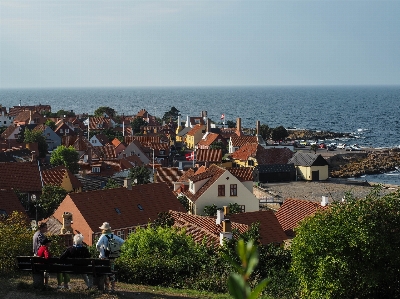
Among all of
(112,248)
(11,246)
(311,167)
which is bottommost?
(311,167)

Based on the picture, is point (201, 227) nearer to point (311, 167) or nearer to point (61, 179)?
point (61, 179)

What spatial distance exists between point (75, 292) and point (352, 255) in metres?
6.95

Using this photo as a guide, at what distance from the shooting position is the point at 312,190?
59219 mm

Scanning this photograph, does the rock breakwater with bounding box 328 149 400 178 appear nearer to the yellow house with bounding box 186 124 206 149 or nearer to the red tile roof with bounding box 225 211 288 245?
the yellow house with bounding box 186 124 206 149

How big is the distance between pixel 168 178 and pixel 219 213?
2598cm

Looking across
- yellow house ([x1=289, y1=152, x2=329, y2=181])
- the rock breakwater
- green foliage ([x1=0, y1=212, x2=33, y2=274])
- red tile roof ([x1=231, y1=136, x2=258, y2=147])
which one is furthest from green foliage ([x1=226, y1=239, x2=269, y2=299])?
red tile roof ([x1=231, y1=136, x2=258, y2=147])

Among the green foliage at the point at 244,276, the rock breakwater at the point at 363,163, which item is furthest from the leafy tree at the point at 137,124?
the green foliage at the point at 244,276

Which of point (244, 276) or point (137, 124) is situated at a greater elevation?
point (244, 276)

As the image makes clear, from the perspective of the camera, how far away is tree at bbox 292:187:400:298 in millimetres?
15164

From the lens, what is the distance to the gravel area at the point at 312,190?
5425 centimetres

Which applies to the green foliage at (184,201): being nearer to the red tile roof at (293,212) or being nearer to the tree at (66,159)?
the red tile roof at (293,212)

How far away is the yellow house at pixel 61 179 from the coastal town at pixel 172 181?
0.09m

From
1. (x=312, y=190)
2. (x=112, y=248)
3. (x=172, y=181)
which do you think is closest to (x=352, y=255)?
(x=112, y=248)

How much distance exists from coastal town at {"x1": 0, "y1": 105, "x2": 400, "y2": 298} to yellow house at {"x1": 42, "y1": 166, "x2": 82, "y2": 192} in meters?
0.09
